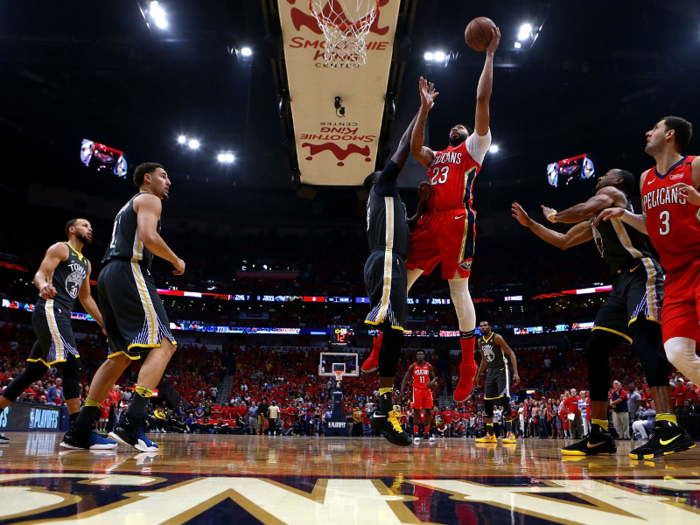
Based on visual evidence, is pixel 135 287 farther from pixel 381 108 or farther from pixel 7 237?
pixel 7 237

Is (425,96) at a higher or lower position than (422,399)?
higher

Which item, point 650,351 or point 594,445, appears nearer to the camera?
point 650,351

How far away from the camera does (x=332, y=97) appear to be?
27.8ft

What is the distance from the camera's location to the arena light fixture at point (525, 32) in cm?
1612

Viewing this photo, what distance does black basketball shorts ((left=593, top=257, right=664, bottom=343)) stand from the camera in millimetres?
3496

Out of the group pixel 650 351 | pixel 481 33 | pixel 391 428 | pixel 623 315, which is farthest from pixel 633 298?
pixel 481 33

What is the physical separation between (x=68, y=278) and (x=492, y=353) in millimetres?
6513

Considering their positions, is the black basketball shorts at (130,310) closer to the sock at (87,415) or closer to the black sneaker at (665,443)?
the sock at (87,415)

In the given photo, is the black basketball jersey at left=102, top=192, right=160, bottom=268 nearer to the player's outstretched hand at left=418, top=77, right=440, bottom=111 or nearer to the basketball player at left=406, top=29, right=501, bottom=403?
the basketball player at left=406, top=29, right=501, bottom=403

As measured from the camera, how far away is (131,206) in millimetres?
3793

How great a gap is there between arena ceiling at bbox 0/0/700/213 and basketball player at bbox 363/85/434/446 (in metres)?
4.62

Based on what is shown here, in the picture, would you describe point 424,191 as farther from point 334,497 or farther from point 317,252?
point 317,252

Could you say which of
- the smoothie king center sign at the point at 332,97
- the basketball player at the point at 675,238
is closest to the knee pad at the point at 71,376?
the basketball player at the point at 675,238

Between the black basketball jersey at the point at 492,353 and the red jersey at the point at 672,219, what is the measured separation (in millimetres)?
5534
